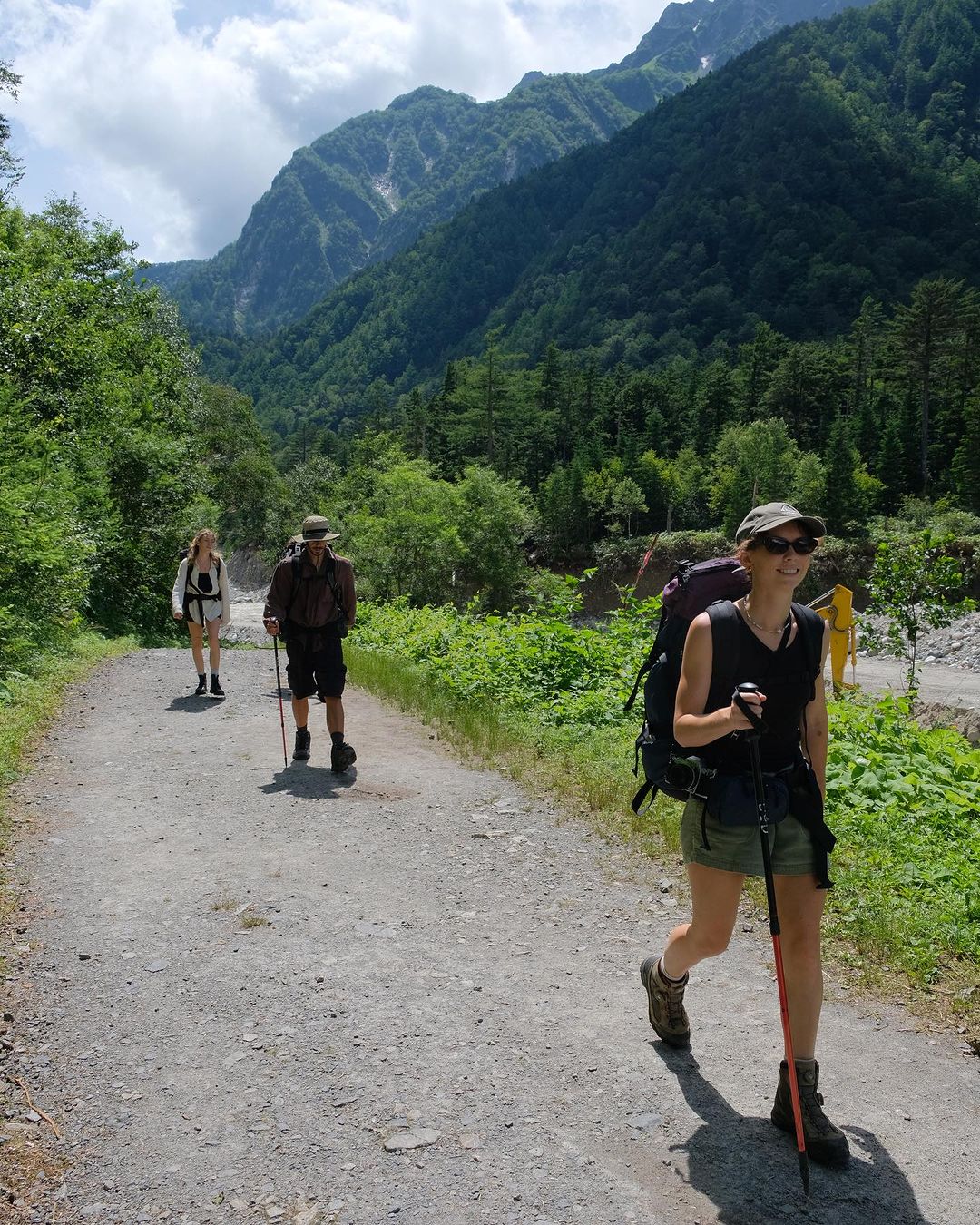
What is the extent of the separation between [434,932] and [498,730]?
4483 mm

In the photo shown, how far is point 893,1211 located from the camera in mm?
2766

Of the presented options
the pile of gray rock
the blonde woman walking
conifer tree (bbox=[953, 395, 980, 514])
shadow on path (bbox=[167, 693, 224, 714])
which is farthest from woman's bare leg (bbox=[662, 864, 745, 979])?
conifer tree (bbox=[953, 395, 980, 514])

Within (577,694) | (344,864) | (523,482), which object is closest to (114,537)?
(577,694)

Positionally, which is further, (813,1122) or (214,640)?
(214,640)

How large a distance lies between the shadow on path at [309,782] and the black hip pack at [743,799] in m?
4.91

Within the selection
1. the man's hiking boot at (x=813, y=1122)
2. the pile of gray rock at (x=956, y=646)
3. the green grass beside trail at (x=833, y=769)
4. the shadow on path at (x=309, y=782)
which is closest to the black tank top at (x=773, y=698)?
the man's hiking boot at (x=813, y=1122)

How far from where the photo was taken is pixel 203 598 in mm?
11695

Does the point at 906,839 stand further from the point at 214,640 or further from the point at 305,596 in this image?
the point at 214,640

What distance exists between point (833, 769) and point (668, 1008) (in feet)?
13.5

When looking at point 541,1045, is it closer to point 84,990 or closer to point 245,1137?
point 245,1137

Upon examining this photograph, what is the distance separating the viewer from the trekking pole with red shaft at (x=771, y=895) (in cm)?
280

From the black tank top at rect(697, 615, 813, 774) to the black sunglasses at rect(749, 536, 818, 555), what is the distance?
0.27m

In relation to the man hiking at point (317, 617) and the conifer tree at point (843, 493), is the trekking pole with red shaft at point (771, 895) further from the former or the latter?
the conifer tree at point (843, 493)

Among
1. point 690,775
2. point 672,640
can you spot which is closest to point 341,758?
point 672,640
